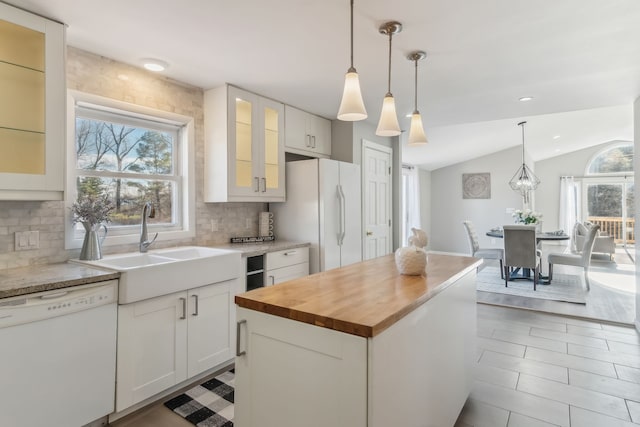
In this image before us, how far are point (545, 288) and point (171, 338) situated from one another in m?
5.22

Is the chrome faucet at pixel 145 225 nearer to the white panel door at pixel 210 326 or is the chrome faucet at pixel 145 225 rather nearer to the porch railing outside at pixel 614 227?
the white panel door at pixel 210 326

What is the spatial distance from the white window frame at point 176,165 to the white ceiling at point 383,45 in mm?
335

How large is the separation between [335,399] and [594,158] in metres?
11.0

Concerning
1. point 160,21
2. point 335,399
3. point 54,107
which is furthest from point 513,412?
point 54,107

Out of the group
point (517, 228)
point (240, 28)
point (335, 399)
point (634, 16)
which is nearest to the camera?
point (335, 399)

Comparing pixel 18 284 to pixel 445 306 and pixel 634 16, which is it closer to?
pixel 445 306

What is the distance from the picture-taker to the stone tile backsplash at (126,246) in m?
2.10

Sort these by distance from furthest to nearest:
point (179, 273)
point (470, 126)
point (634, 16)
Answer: point (470, 126)
point (179, 273)
point (634, 16)

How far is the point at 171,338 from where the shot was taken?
225 cm

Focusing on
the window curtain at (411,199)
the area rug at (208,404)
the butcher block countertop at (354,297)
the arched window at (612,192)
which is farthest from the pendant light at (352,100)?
the arched window at (612,192)

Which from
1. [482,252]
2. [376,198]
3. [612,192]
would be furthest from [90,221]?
[612,192]

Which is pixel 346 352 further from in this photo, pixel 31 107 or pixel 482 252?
pixel 482 252

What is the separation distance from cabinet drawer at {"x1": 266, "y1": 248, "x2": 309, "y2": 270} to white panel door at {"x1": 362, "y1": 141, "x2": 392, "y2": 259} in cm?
110

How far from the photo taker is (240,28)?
82.3 inches
